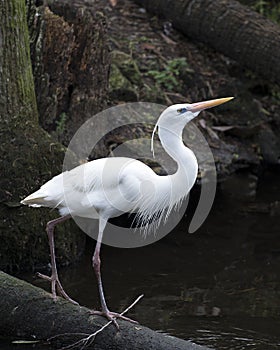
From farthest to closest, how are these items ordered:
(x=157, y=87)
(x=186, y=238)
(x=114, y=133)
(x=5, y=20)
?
(x=157, y=87)
(x=114, y=133)
(x=186, y=238)
(x=5, y=20)

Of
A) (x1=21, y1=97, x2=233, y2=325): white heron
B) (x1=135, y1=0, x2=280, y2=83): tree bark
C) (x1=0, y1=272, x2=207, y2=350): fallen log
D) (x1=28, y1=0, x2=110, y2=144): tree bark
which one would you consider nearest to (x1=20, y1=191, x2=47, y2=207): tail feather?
(x1=21, y1=97, x2=233, y2=325): white heron

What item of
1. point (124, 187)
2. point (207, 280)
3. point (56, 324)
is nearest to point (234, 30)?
point (207, 280)

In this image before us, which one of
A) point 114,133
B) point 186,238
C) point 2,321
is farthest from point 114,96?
point 2,321

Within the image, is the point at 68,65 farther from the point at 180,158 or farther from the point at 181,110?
the point at 180,158

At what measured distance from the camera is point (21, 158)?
20.5 feet

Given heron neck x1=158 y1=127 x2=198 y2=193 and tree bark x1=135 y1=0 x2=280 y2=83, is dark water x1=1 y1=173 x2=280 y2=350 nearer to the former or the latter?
heron neck x1=158 y1=127 x2=198 y2=193

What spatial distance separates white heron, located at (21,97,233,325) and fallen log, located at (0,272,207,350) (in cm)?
41

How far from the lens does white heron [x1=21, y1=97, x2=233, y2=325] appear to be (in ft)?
16.0

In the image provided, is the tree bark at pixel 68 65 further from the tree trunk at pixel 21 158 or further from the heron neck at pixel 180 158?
the heron neck at pixel 180 158

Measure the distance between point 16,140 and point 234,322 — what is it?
2281 millimetres

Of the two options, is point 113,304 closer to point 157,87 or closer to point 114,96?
point 114,96

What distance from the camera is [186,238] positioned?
7234mm

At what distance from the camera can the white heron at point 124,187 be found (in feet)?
16.0

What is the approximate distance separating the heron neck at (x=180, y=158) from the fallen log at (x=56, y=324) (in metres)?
1.00
